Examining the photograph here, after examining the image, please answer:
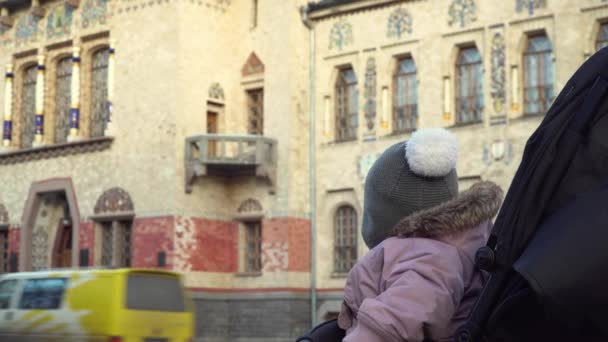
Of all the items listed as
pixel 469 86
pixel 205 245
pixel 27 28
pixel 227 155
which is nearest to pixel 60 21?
pixel 27 28

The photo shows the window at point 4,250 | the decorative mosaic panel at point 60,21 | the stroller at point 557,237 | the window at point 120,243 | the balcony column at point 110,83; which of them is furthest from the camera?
the window at point 4,250

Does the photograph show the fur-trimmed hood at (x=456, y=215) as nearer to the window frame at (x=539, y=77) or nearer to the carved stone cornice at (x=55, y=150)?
the window frame at (x=539, y=77)

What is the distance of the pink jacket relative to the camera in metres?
2.99

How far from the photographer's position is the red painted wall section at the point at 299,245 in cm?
2784

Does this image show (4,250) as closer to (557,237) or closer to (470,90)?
(470,90)

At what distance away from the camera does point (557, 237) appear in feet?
8.64

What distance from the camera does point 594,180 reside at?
2.79 m

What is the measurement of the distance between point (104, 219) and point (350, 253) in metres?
6.79

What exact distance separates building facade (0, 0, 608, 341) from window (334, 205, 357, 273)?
0.04m

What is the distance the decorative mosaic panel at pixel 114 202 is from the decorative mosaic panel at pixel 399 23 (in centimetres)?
812

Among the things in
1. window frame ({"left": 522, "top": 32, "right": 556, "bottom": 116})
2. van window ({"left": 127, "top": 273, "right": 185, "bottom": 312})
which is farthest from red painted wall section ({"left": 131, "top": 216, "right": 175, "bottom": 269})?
window frame ({"left": 522, "top": 32, "right": 556, "bottom": 116})

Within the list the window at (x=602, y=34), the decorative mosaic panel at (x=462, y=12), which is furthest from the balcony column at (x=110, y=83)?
the window at (x=602, y=34)

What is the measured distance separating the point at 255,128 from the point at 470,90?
6.29 metres

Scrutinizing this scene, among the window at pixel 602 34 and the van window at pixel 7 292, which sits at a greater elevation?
the window at pixel 602 34
